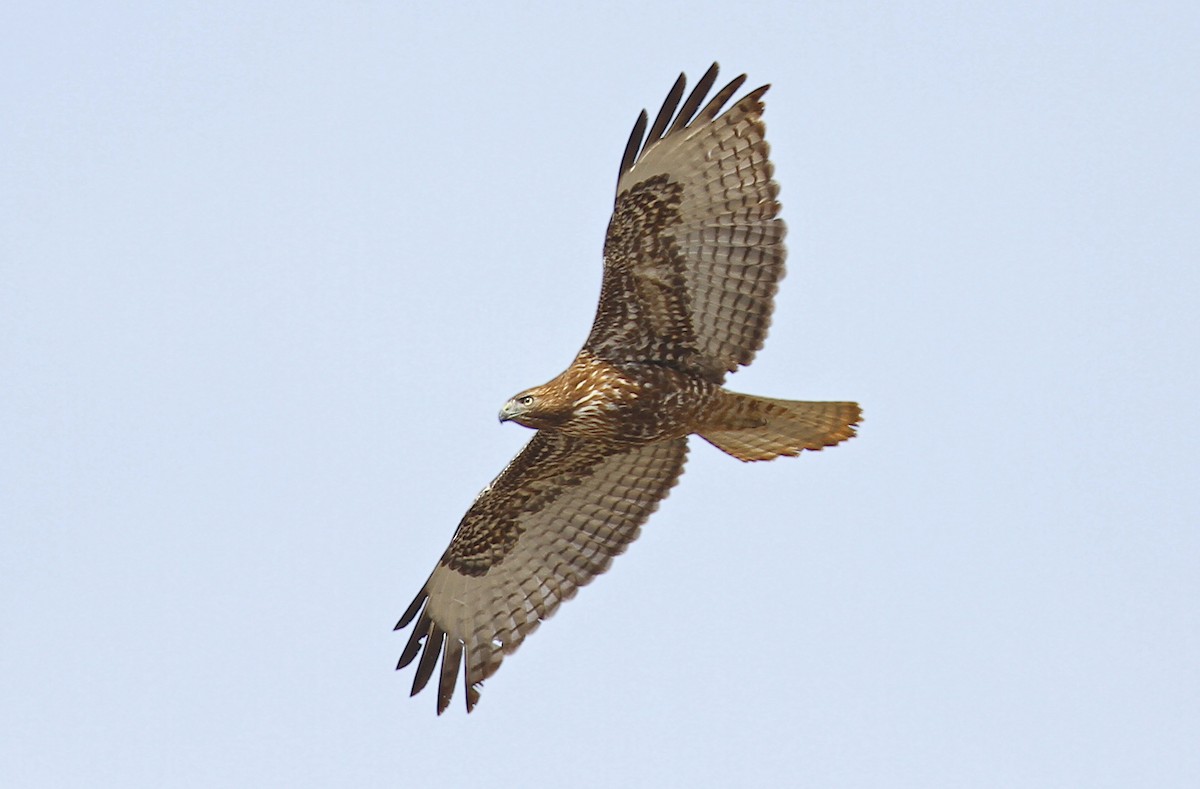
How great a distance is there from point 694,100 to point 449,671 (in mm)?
4020

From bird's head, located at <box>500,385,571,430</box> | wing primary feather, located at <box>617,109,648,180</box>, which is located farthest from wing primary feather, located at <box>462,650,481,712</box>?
wing primary feather, located at <box>617,109,648,180</box>

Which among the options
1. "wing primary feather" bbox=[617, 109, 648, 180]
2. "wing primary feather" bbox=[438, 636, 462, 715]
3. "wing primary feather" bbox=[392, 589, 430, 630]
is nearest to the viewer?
"wing primary feather" bbox=[617, 109, 648, 180]

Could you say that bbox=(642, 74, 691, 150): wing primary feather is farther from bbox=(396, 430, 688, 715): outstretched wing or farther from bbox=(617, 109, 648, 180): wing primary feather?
bbox=(396, 430, 688, 715): outstretched wing

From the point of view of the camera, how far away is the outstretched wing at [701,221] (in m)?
12.1

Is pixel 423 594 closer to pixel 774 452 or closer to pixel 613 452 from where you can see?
pixel 613 452

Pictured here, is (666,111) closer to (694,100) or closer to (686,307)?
(694,100)

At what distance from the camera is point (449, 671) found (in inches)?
520

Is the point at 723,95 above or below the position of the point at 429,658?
above

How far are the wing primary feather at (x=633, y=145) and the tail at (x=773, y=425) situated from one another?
1482mm

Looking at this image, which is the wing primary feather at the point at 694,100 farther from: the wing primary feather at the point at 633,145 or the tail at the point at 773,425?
the tail at the point at 773,425

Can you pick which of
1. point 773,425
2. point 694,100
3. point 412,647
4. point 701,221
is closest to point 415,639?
point 412,647

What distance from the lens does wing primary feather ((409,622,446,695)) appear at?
13219 mm

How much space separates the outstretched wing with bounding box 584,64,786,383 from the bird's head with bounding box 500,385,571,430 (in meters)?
0.69

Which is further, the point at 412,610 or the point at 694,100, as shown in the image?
the point at 412,610
